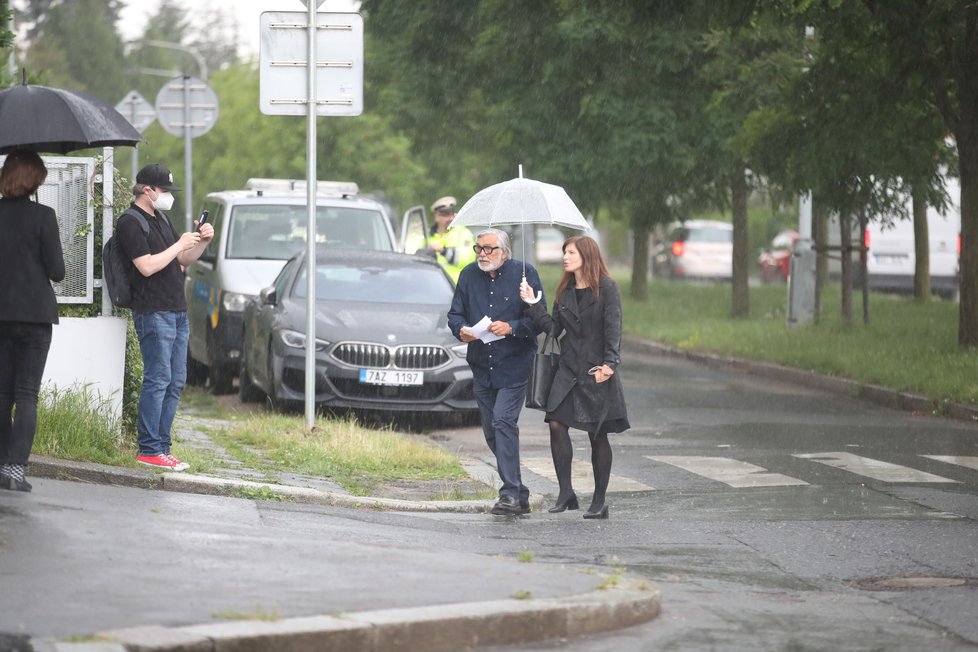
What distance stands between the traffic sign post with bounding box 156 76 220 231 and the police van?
4.31 metres

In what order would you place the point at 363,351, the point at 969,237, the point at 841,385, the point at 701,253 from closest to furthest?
the point at 363,351
the point at 841,385
the point at 969,237
the point at 701,253

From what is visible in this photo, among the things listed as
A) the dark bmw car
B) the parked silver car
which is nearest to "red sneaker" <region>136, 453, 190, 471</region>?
the dark bmw car

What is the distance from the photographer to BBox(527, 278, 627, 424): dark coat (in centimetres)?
1034

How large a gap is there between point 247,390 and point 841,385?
6.72 meters

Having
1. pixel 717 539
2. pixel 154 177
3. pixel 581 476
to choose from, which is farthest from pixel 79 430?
pixel 717 539

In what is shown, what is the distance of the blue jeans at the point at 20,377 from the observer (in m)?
9.17

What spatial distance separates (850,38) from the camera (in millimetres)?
20219

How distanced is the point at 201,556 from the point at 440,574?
1026 millimetres

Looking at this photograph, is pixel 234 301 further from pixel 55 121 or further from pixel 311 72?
pixel 55 121

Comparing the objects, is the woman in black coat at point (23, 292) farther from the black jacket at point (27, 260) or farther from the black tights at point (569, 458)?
the black tights at point (569, 458)

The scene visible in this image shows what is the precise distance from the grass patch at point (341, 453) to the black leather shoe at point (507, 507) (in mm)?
924

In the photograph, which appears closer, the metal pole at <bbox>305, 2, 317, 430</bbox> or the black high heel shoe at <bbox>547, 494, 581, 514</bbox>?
the black high heel shoe at <bbox>547, 494, 581, 514</bbox>

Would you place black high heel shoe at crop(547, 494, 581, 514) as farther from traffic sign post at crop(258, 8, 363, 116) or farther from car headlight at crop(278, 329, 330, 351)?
car headlight at crop(278, 329, 330, 351)

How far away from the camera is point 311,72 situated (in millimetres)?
13141
